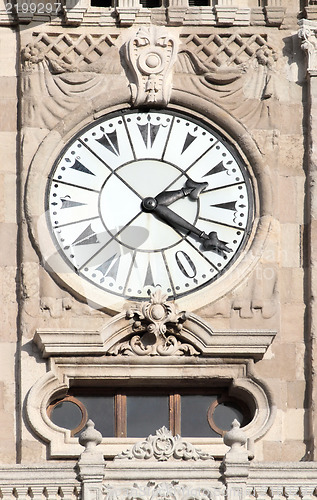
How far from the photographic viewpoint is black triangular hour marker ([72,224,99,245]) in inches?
1214

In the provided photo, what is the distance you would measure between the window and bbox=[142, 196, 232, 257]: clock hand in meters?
1.50

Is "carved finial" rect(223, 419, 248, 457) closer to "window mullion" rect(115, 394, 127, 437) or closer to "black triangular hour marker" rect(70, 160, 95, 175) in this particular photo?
"window mullion" rect(115, 394, 127, 437)

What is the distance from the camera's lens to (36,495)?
28.4 metres

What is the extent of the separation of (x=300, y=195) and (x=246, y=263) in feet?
3.33

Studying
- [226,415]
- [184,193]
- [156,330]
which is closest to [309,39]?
[184,193]

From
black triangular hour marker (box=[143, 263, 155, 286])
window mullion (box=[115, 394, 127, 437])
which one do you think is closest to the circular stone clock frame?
black triangular hour marker (box=[143, 263, 155, 286])

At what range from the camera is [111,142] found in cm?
3128

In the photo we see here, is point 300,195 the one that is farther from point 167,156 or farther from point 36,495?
point 36,495

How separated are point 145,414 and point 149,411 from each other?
0.05 metres

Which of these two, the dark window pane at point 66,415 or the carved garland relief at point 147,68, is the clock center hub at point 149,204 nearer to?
the carved garland relief at point 147,68

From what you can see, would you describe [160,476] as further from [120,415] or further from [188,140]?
[188,140]

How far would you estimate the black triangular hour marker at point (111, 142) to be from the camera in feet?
102

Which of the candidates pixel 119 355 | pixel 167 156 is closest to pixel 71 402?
pixel 119 355

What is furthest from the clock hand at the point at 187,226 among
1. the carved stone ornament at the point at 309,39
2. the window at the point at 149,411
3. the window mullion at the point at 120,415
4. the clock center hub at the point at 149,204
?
the carved stone ornament at the point at 309,39
